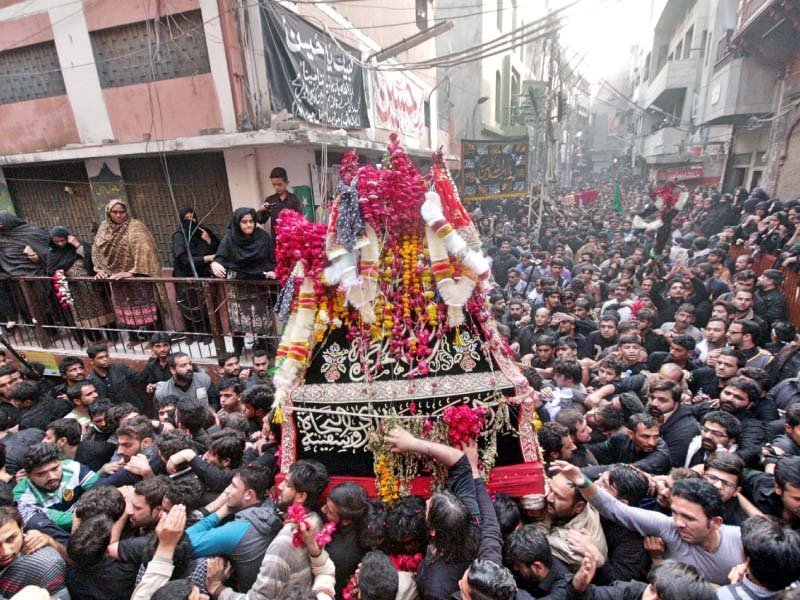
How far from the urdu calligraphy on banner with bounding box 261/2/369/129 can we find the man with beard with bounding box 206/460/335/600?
612cm

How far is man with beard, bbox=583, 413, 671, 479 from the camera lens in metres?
3.27

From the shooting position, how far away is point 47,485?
3.31 m

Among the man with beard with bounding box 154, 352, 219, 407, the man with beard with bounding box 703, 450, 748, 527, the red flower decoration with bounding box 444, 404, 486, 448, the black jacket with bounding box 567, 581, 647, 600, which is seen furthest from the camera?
the man with beard with bounding box 154, 352, 219, 407

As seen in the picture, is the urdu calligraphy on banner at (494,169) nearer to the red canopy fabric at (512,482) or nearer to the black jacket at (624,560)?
A: the red canopy fabric at (512,482)

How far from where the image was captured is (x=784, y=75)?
12.9 meters

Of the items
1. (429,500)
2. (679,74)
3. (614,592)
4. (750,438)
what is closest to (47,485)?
(429,500)

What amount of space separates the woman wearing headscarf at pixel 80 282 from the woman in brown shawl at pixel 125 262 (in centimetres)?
29

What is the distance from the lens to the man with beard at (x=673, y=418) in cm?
361

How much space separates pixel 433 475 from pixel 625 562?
123 cm

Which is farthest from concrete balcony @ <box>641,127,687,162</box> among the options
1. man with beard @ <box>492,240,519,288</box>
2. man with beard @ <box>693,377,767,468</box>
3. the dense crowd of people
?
man with beard @ <box>693,377,767,468</box>

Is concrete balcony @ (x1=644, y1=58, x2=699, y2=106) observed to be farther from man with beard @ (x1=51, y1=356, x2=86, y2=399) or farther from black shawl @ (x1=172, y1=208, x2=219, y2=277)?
man with beard @ (x1=51, y1=356, x2=86, y2=399)

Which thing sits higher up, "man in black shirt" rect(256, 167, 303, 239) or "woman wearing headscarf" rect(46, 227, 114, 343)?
"man in black shirt" rect(256, 167, 303, 239)

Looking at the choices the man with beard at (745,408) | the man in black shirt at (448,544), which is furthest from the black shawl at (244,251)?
the man with beard at (745,408)

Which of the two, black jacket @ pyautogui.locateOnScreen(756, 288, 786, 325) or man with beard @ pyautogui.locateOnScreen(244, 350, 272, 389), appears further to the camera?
black jacket @ pyautogui.locateOnScreen(756, 288, 786, 325)
